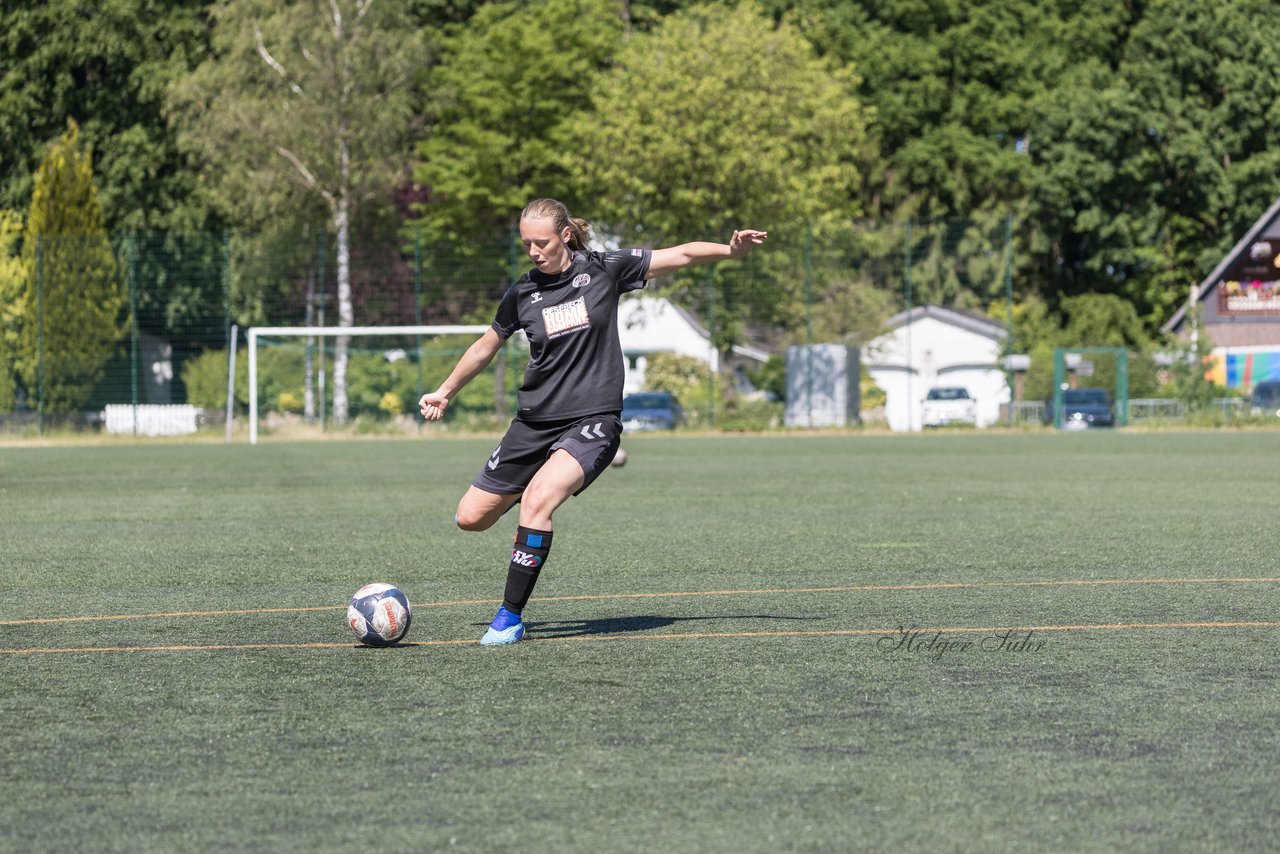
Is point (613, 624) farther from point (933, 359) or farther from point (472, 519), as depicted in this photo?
point (933, 359)

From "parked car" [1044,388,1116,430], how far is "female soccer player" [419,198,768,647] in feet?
108

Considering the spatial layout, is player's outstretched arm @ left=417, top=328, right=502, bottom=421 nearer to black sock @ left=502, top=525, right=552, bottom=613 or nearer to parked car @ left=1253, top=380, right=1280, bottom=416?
black sock @ left=502, top=525, right=552, bottom=613

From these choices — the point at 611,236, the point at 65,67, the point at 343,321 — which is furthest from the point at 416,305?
the point at 65,67

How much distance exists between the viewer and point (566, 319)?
7.77 metres

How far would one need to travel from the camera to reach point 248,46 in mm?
46562

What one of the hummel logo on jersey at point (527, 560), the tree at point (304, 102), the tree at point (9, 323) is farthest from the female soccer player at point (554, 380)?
the tree at point (304, 102)

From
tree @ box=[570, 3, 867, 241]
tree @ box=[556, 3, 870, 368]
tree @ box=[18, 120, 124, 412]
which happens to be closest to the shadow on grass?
tree @ box=[18, 120, 124, 412]

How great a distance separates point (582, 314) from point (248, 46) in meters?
41.0

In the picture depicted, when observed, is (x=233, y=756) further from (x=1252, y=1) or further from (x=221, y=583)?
(x=1252, y=1)

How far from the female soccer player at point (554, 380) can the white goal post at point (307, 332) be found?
88.6 feet

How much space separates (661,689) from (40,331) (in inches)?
1315

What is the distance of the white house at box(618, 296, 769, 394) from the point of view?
40.5 metres

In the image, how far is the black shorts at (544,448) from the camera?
25.3 feet

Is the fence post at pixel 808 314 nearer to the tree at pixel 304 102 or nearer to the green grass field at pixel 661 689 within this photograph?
the tree at pixel 304 102
